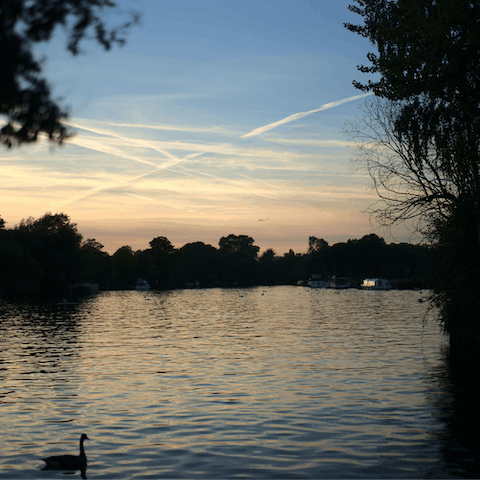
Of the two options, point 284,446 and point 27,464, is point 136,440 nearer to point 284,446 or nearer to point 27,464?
point 27,464

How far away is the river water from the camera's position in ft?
45.7

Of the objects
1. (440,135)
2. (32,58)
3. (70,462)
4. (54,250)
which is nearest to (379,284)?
(54,250)

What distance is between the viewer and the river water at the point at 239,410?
45.7ft

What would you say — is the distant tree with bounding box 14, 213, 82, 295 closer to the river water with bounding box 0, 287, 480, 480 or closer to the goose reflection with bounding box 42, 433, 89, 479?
the river water with bounding box 0, 287, 480, 480

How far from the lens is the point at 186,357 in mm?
33906

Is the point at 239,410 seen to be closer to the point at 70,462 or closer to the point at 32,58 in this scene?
the point at 70,462

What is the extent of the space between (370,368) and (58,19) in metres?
23.7

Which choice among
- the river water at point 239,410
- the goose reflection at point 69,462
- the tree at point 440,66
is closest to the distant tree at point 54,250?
the river water at point 239,410

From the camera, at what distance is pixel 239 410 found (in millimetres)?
19828

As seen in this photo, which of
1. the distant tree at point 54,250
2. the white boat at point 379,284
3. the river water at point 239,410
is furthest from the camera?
the white boat at point 379,284

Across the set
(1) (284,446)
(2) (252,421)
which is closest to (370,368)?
(2) (252,421)

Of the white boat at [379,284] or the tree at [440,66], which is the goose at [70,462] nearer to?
the tree at [440,66]

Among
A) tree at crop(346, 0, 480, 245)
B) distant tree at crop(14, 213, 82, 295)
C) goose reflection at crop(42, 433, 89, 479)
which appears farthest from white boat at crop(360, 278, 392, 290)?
goose reflection at crop(42, 433, 89, 479)

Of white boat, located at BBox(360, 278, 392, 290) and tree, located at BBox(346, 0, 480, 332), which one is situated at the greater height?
tree, located at BBox(346, 0, 480, 332)
